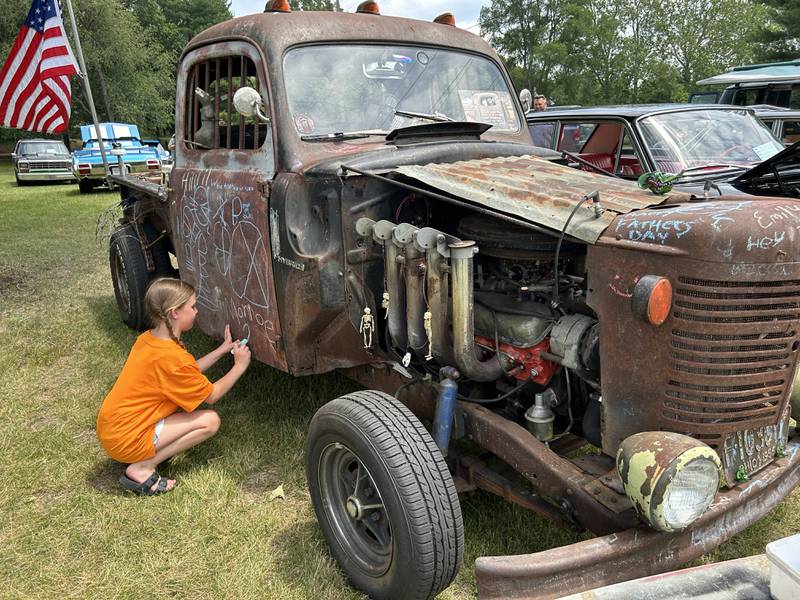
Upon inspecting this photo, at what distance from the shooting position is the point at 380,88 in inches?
136

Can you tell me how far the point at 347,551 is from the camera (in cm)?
264

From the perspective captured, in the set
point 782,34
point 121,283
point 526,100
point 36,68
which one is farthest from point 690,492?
point 782,34

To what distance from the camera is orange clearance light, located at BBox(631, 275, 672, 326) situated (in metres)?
1.94

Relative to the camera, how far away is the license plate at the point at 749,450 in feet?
7.11

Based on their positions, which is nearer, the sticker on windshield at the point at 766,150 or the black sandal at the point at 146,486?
the black sandal at the point at 146,486

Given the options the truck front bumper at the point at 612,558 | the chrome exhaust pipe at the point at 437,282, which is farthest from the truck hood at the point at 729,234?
the truck front bumper at the point at 612,558

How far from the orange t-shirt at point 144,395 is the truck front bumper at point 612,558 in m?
1.89

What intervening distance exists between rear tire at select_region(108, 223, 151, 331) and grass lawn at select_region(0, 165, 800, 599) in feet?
1.03

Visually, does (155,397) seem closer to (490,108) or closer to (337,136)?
Result: (337,136)

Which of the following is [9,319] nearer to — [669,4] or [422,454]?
[422,454]

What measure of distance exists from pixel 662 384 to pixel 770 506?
2.35 feet

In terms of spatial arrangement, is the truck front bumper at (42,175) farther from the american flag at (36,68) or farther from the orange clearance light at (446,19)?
the orange clearance light at (446,19)

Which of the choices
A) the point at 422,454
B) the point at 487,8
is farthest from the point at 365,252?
the point at 487,8

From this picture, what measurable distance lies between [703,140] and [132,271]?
17.4 feet
